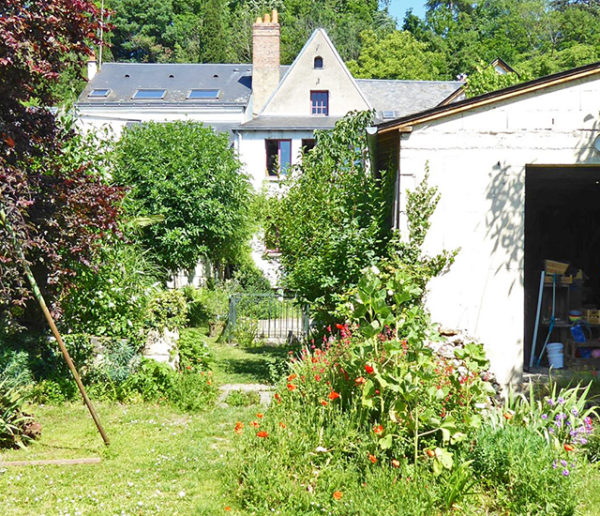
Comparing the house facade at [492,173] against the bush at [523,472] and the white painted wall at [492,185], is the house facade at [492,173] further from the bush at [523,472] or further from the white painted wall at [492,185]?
the bush at [523,472]

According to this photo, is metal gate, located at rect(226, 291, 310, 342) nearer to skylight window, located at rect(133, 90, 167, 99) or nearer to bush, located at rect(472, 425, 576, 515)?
bush, located at rect(472, 425, 576, 515)

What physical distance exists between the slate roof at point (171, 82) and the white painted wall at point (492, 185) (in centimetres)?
2512

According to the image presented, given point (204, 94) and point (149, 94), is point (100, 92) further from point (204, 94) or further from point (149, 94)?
point (204, 94)

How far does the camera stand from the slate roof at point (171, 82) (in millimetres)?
33344

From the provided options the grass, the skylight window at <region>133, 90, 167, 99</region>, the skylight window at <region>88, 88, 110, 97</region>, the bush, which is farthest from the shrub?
the skylight window at <region>88, 88, 110, 97</region>

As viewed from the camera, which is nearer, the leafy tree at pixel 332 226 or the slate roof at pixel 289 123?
the leafy tree at pixel 332 226

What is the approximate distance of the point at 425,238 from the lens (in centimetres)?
862

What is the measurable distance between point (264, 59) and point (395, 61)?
1696cm

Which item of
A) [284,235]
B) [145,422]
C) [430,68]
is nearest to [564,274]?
[284,235]

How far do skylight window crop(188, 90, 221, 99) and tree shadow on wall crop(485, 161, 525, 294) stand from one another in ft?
87.7

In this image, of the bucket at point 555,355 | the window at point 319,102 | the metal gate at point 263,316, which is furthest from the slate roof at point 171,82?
the bucket at point 555,355

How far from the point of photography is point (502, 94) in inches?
330

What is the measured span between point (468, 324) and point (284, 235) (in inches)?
139

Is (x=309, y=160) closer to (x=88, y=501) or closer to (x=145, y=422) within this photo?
(x=145, y=422)
